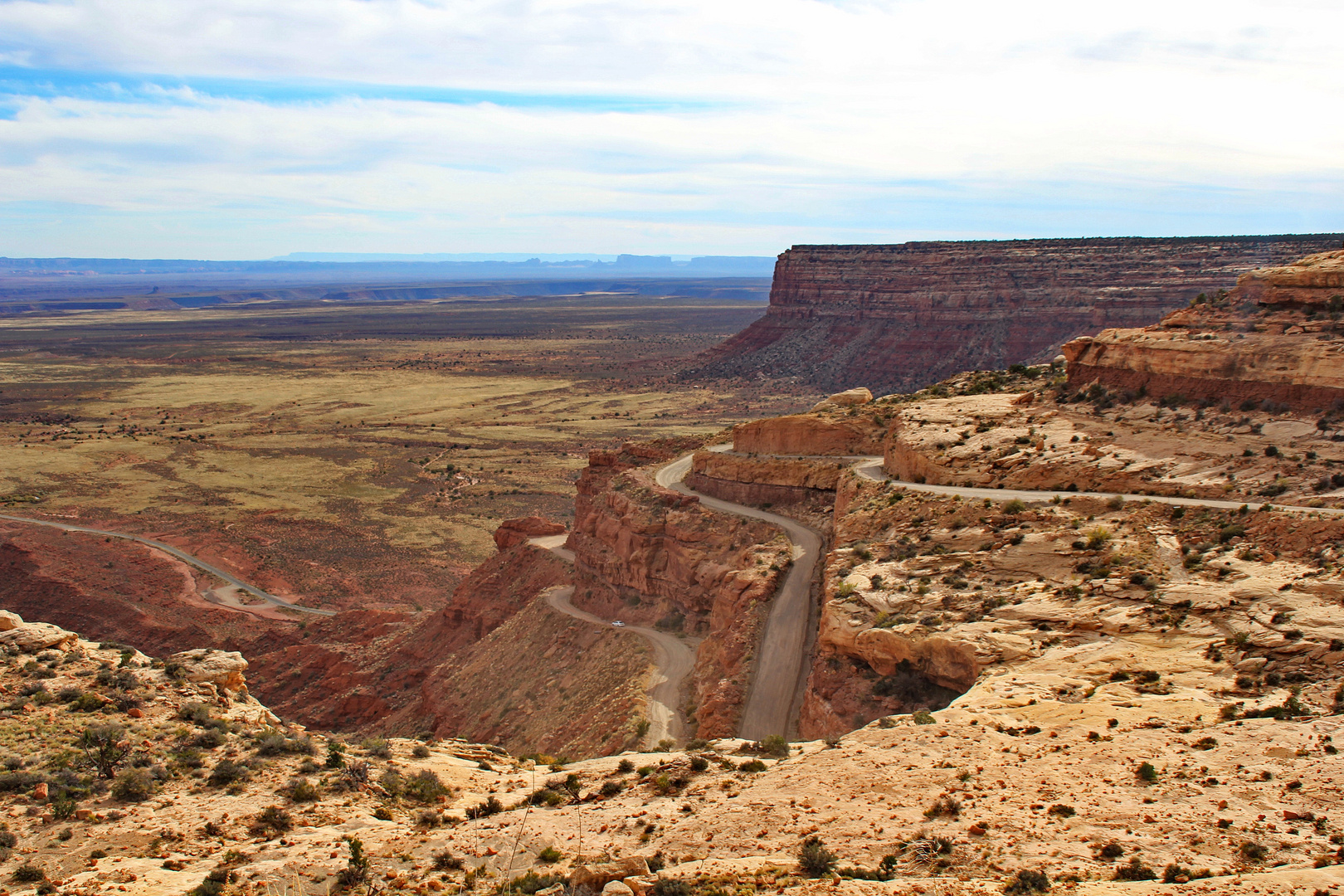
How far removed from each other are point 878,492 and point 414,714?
20330mm

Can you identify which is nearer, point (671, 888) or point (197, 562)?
point (671, 888)

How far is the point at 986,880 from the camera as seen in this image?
12906 mm

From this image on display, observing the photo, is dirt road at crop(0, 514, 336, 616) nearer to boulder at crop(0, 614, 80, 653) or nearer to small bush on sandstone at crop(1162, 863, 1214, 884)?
boulder at crop(0, 614, 80, 653)

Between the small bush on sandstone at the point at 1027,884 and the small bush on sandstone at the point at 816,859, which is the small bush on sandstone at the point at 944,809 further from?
the small bush on sandstone at the point at 1027,884

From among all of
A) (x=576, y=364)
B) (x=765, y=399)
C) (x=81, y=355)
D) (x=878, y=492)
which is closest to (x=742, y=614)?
(x=878, y=492)

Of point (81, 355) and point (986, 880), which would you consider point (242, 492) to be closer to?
point (986, 880)

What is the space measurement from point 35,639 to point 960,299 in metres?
109

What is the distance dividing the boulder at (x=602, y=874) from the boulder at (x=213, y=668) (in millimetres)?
12855

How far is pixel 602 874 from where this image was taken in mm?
13820

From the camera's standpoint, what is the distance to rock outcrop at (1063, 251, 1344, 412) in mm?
29188

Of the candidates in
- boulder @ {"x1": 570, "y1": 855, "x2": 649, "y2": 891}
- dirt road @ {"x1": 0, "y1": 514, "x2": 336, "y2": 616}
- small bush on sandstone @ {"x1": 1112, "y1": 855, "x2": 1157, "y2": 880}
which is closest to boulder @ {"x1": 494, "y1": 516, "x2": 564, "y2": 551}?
dirt road @ {"x1": 0, "y1": 514, "x2": 336, "y2": 616}

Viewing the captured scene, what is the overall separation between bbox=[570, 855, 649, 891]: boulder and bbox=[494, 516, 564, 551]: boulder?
36002 millimetres

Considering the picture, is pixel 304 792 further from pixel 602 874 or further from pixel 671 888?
pixel 671 888

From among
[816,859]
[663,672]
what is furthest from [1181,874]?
[663,672]
